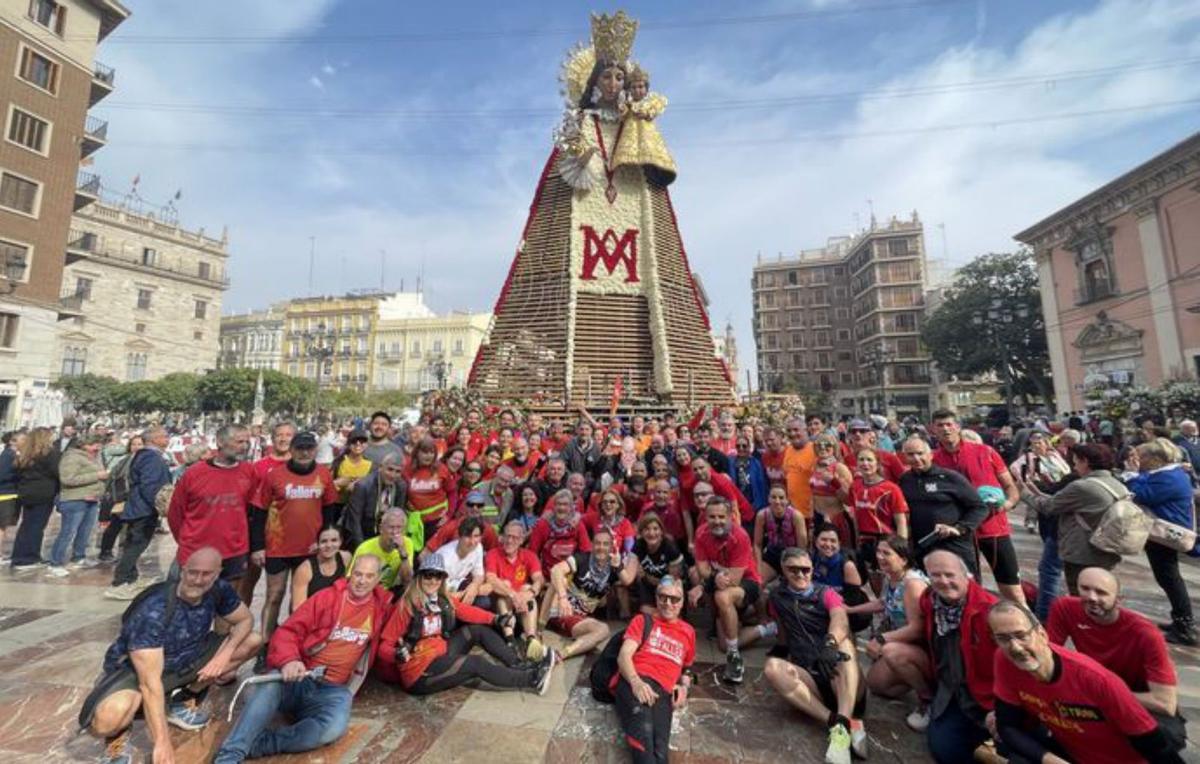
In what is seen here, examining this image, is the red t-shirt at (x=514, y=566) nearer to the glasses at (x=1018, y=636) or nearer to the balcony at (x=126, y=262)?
the glasses at (x=1018, y=636)

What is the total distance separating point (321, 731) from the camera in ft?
9.86

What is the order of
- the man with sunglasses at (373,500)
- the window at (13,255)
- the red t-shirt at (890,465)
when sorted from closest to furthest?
the man with sunglasses at (373,500) < the red t-shirt at (890,465) < the window at (13,255)

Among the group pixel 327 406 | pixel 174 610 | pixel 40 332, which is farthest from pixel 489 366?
pixel 327 406

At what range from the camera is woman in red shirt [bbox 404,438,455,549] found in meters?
5.25

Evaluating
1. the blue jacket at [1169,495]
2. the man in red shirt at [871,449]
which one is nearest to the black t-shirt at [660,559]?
the man in red shirt at [871,449]

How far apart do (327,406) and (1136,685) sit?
1931 inches

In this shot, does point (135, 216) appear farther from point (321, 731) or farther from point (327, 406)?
point (321, 731)

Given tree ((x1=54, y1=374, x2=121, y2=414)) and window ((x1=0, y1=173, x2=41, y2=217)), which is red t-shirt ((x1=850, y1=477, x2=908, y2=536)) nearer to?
window ((x1=0, y1=173, x2=41, y2=217))

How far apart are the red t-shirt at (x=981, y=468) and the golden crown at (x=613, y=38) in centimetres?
1455

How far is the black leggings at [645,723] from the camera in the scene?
9.32 feet

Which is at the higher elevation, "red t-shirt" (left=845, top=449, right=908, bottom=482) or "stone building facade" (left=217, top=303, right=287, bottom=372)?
"stone building facade" (left=217, top=303, right=287, bottom=372)

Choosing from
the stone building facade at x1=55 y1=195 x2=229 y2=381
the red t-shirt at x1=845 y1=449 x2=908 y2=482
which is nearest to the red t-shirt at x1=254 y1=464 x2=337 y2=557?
the red t-shirt at x1=845 y1=449 x2=908 y2=482

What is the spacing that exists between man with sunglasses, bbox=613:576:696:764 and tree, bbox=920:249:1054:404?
33.5m

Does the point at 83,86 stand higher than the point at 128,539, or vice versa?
the point at 83,86
